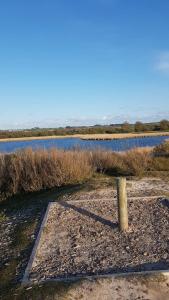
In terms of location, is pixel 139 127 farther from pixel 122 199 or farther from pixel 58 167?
pixel 122 199

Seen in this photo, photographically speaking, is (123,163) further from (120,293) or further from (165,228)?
(120,293)

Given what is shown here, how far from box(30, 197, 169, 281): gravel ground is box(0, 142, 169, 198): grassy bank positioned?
159 inches

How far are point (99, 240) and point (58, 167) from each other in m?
6.37

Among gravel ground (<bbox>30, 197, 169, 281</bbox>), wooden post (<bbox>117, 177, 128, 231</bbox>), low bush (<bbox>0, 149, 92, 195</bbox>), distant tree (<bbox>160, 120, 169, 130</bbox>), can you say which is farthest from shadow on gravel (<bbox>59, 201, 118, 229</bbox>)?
distant tree (<bbox>160, 120, 169, 130</bbox>)

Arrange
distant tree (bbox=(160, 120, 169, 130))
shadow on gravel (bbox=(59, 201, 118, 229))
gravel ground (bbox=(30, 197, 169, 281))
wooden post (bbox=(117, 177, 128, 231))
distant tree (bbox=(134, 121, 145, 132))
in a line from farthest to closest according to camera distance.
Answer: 1. distant tree (bbox=(134, 121, 145, 132))
2. distant tree (bbox=(160, 120, 169, 130))
3. shadow on gravel (bbox=(59, 201, 118, 229))
4. wooden post (bbox=(117, 177, 128, 231))
5. gravel ground (bbox=(30, 197, 169, 281))

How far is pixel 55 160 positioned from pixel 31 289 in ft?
28.6

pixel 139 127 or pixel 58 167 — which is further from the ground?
pixel 58 167

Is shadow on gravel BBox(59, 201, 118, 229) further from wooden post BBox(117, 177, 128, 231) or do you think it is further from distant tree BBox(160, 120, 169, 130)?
distant tree BBox(160, 120, 169, 130)

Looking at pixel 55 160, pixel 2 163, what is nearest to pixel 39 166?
pixel 55 160

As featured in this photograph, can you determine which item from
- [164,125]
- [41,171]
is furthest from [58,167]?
[164,125]

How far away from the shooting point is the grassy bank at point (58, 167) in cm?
1421

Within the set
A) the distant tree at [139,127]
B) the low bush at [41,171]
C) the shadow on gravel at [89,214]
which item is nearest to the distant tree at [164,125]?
the distant tree at [139,127]

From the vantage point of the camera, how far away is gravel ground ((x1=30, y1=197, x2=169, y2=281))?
675 cm

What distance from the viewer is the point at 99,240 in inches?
310
